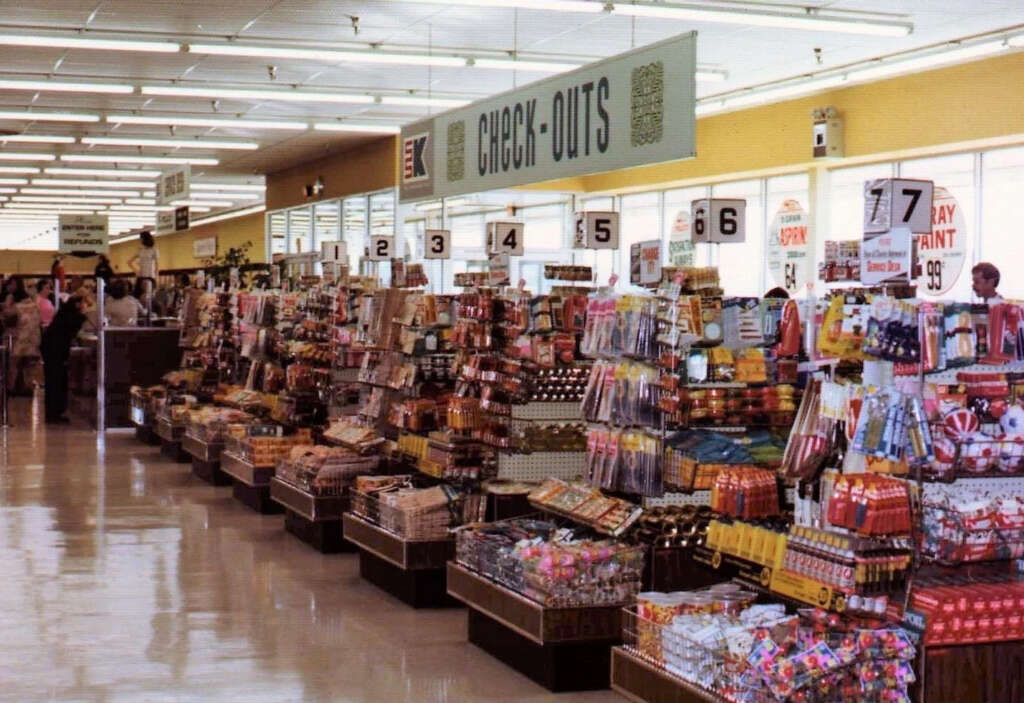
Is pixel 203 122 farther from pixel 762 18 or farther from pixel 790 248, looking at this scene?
pixel 762 18

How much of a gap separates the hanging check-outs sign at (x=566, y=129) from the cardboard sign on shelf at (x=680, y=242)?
32.7 feet

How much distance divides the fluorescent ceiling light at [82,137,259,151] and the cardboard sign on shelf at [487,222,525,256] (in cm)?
1086

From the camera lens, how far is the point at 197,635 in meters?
6.82

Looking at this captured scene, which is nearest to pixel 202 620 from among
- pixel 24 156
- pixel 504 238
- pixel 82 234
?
pixel 504 238

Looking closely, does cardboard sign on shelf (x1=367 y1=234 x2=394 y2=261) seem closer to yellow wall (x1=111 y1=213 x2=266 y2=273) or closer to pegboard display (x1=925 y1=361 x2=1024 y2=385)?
pegboard display (x1=925 y1=361 x2=1024 y2=385)

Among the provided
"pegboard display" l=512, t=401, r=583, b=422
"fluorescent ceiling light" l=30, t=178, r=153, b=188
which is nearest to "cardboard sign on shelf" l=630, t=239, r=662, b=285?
"pegboard display" l=512, t=401, r=583, b=422

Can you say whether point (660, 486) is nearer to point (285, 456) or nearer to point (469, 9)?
point (285, 456)

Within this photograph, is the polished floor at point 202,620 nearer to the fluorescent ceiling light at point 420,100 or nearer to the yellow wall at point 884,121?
the yellow wall at point 884,121

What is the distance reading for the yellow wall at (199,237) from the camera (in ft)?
108

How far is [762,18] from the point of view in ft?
33.6

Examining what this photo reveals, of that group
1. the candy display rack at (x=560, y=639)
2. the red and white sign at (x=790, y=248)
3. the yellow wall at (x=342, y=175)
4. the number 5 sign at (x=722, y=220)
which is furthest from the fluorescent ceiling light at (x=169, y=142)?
the candy display rack at (x=560, y=639)

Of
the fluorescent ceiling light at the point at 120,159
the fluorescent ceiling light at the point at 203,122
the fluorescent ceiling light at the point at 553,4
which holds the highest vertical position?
the fluorescent ceiling light at the point at 553,4

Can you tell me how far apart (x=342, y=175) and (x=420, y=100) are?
5845mm

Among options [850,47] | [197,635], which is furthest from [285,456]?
[850,47]
